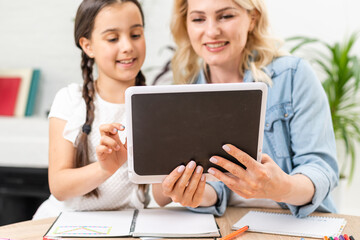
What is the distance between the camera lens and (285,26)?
9.48ft

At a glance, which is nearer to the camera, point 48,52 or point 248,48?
point 248,48

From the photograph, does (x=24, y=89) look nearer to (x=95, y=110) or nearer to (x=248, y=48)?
(x=95, y=110)

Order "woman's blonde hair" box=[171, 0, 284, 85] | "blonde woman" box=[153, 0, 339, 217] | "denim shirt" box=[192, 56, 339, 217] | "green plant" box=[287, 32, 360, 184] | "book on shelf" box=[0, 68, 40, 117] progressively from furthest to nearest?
"book on shelf" box=[0, 68, 40, 117]
"green plant" box=[287, 32, 360, 184]
"woman's blonde hair" box=[171, 0, 284, 85]
"denim shirt" box=[192, 56, 339, 217]
"blonde woman" box=[153, 0, 339, 217]

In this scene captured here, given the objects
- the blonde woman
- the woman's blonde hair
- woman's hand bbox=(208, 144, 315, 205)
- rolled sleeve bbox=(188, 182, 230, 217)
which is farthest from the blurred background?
woman's hand bbox=(208, 144, 315, 205)

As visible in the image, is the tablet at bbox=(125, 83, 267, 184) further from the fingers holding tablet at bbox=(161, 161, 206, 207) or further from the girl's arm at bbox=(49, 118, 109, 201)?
the girl's arm at bbox=(49, 118, 109, 201)

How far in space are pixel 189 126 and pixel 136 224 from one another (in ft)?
1.10

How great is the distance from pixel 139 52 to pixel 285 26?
1.79m

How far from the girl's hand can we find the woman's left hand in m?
0.26

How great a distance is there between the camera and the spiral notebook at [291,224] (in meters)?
1.10

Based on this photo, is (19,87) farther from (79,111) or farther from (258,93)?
(258,93)

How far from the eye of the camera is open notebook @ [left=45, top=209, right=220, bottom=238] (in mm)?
1078

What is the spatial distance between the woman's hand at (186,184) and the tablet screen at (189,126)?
0.06 feet

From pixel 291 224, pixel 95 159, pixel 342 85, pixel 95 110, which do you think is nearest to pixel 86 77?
pixel 95 110

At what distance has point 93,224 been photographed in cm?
115
